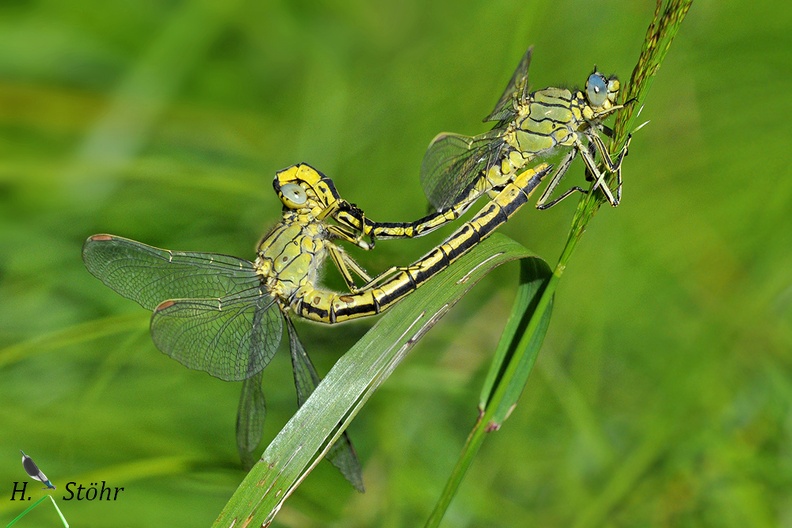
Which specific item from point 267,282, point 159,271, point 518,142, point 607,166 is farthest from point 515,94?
point 159,271

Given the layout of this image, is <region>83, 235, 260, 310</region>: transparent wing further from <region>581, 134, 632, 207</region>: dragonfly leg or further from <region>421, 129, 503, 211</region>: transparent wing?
<region>581, 134, 632, 207</region>: dragonfly leg

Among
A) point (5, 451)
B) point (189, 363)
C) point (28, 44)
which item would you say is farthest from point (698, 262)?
point (28, 44)

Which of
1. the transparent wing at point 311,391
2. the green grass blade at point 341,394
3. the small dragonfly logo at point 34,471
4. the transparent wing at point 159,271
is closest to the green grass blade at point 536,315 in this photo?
the green grass blade at point 341,394

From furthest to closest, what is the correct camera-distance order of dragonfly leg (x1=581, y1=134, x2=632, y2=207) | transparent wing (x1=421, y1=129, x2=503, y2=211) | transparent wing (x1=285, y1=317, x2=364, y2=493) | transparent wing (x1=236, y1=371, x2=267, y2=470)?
transparent wing (x1=421, y1=129, x2=503, y2=211), transparent wing (x1=236, y1=371, x2=267, y2=470), transparent wing (x1=285, y1=317, x2=364, y2=493), dragonfly leg (x1=581, y1=134, x2=632, y2=207)

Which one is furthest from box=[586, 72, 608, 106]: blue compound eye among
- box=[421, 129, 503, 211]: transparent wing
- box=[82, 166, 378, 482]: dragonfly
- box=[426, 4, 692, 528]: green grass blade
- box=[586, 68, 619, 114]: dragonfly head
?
box=[82, 166, 378, 482]: dragonfly

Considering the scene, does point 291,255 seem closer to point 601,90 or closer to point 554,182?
point 554,182
